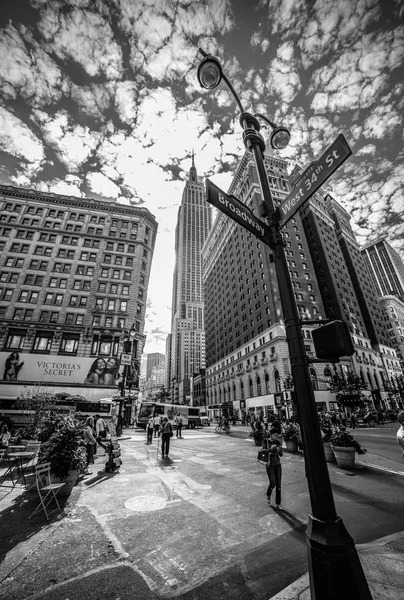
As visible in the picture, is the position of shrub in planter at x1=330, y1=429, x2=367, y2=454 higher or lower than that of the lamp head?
lower

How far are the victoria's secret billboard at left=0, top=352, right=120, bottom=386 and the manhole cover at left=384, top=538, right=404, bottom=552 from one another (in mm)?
37541

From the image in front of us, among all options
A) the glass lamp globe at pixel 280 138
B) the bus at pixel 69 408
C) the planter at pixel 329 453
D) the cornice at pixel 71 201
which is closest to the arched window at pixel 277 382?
the bus at pixel 69 408

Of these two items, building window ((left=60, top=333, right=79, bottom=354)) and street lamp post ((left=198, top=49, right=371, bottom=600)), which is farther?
building window ((left=60, top=333, right=79, bottom=354))

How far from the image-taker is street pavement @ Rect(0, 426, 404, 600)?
125 inches

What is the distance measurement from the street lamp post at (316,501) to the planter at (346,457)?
9.03 metres

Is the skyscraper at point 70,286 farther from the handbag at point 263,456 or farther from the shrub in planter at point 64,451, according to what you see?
the handbag at point 263,456

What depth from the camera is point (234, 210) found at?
12.4 ft

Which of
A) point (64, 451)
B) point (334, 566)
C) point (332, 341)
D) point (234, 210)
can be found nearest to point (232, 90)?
point (234, 210)

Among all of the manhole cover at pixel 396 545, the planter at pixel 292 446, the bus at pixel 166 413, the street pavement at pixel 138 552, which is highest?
the bus at pixel 166 413

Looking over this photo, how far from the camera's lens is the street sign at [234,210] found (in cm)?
360

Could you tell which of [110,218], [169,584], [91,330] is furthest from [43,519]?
[110,218]

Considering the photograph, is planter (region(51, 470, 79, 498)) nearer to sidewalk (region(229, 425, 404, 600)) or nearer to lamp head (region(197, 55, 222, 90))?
sidewalk (region(229, 425, 404, 600))

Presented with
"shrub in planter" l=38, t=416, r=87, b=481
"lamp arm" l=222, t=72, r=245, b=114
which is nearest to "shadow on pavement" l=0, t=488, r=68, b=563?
"shrub in planter" l=38, t=416, r=87, b=481

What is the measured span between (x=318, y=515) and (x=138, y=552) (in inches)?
127
